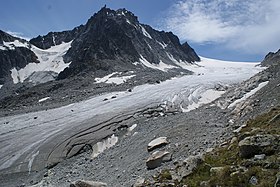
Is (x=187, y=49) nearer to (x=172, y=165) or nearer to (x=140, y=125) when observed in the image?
(x=140, y=125)

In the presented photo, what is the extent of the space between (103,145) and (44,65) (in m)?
141

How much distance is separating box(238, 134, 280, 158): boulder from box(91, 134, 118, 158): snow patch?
55.5ft

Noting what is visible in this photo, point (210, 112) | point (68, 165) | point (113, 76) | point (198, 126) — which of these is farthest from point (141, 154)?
point (113, 76)

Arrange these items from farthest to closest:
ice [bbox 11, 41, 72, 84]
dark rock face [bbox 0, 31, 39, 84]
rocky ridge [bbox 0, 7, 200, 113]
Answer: dark rock face [bbox 0, 31, 39, 84], ice [bbox 11, 41, 72, 84], rocky ridge [bbox 0, 7, 200, 113]

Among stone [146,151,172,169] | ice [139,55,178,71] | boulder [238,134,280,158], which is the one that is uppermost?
ice [139,55,178,71]

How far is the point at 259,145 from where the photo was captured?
470 inches

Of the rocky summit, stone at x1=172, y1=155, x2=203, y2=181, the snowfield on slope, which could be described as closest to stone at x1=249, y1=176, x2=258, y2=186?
the rocky summit

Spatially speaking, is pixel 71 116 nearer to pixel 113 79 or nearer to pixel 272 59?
pixel 113 79

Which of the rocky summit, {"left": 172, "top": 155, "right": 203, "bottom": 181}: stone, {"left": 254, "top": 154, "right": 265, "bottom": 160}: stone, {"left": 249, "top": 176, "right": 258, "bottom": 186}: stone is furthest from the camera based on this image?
{"left": 172, "top": 155, "right": 203, "bottom": 181}: stone

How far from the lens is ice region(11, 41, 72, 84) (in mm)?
150000

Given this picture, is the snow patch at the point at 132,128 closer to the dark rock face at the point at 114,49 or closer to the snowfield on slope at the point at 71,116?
the snowfield on slope at the point at 71,116

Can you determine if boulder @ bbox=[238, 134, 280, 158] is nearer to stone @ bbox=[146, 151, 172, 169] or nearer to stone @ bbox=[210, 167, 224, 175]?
stone @ bbox=[210, 167, 224, 175]

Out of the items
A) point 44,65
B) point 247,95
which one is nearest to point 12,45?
point 44,65

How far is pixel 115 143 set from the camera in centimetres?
2895
